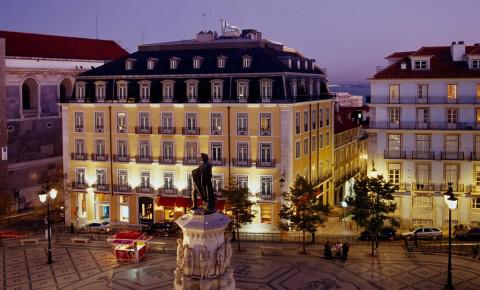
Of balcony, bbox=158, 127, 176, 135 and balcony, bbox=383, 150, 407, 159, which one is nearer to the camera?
balcony, bbox=383, 150, 407, 159

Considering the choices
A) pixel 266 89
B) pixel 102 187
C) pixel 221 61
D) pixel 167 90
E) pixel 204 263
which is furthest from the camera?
pixel 102 187

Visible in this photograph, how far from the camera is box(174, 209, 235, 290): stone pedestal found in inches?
816

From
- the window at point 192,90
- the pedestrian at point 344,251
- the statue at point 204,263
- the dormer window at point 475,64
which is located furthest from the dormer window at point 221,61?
the statue at point 204,263

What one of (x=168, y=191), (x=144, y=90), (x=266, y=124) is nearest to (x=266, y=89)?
(x=266, y=124)

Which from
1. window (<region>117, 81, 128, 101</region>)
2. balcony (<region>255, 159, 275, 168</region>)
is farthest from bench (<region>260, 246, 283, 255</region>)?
window (<region>117, 81, 128, 101</region>)

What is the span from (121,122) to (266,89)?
13488 millimetres

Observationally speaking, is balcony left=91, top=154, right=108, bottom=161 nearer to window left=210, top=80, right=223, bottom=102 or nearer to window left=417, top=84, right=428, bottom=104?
window left=210, top=80, right=223, bottom=102

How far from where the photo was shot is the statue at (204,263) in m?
20.7

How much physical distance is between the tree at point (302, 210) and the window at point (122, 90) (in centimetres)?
1787

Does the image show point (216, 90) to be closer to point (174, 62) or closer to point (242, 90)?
point (242, 90)

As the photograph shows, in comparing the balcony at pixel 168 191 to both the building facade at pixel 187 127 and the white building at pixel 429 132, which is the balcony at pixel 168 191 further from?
the white building at pixel 429 132

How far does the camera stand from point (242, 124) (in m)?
49.2

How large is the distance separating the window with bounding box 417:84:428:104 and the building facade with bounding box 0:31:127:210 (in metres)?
32.3

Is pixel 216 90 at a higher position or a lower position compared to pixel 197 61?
lower
